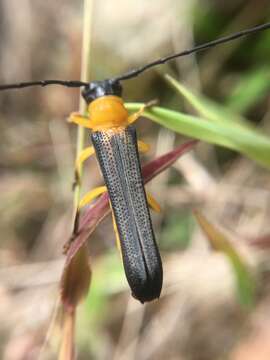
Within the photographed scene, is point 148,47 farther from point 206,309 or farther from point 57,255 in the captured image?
point 206,309

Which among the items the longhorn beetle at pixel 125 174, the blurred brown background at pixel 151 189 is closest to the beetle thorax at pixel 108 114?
the longhorn beetle at pixel 125 174

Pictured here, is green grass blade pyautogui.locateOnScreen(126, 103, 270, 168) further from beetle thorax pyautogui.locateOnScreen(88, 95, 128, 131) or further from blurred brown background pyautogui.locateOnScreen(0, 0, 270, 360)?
blurred brown background pyautogui.locateOnScreen(0, 0, 270, 360)

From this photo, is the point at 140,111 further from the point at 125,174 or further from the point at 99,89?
the point at 99,89

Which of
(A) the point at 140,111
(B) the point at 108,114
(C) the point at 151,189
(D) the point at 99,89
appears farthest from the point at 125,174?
(C) the point at 151,189

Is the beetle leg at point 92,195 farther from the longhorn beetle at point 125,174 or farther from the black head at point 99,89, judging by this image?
the black head at point 99,89

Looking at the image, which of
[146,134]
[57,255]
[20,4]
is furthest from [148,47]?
[57,255]

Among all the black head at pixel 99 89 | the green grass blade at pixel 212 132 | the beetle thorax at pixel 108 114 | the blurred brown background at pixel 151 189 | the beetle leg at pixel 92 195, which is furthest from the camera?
the blurred brown background at pixel 151 189

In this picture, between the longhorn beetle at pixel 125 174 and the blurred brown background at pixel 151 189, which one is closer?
the longhorn beetle at pixel 125 174
